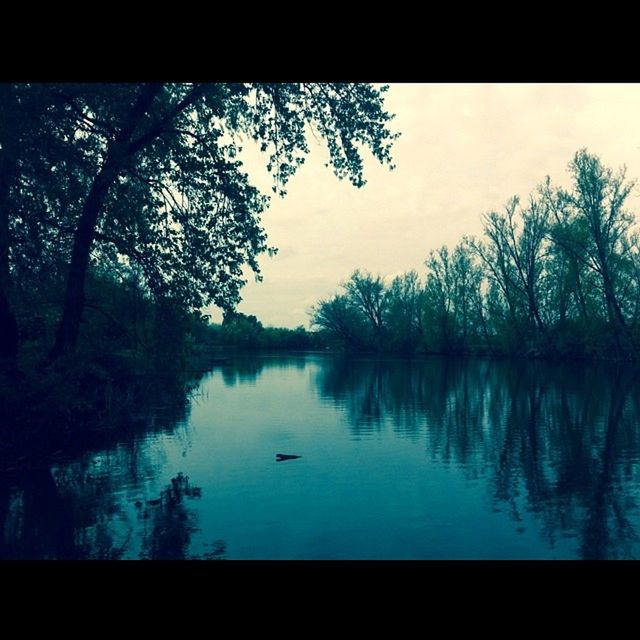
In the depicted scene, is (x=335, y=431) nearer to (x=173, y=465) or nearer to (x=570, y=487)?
(x=173, y=465)

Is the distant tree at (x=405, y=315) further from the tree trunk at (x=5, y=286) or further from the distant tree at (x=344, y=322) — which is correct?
the tree trunk at (x=5, y=286)

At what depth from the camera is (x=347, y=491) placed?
9641 millimetres

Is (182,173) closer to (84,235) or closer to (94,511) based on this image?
(84,235)

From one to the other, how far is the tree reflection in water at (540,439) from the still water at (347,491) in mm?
53

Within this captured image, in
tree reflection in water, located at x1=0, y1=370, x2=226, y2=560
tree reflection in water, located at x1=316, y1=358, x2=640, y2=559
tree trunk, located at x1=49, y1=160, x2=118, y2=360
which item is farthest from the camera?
tree trunk, located at x1=49, y1=160, x2=118, y2=360

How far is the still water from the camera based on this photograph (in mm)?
7047

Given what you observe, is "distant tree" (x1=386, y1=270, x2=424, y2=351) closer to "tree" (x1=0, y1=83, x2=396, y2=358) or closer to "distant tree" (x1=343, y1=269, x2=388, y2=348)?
"distant tree" (x1=343, y1=269, x2=388, y2=348)

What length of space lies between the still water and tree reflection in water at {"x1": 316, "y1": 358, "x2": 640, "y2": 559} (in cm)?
5

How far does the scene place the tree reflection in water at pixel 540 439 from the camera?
315 inches

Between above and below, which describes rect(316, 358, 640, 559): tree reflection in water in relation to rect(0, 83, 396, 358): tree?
below

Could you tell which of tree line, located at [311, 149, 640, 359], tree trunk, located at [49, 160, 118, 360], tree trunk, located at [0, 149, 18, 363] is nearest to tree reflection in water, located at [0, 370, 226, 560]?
tree trunk, located at [49, 160, 118, 360]

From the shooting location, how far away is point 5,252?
1258 cm

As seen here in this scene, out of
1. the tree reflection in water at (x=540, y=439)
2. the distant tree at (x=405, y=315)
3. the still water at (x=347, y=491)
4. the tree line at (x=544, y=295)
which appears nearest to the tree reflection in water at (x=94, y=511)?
the still water at (x=347, y=491)
